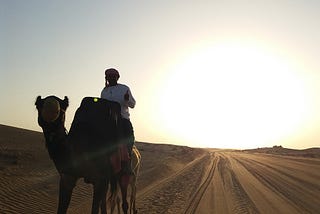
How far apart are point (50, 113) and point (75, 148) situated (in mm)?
1161

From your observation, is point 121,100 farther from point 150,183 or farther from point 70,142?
point 150,183

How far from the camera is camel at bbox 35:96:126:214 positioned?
747 cm

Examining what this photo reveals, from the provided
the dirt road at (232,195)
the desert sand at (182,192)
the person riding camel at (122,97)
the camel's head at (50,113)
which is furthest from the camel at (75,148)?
the dirt road at (232,195)

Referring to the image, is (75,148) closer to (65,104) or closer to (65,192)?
(65,192)

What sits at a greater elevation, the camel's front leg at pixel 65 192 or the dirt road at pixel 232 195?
the dirt road at pixel 232 195

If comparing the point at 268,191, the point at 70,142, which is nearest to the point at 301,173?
the point at 268,191

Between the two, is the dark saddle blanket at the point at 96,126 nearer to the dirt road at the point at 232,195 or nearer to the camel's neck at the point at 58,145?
the camel's neck at the point at 58,145

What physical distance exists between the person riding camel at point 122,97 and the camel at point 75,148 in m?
0.50

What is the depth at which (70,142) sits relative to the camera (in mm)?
8227

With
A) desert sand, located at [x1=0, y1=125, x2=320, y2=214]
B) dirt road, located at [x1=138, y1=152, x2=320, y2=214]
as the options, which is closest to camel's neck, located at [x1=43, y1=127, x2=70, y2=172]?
desert sand, located at [x1=0, y1=125, x2=320, y2=214]

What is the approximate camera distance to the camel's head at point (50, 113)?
7.38 m

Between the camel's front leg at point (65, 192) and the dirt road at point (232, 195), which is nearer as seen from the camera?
the camel's front leg at point (65, 192)

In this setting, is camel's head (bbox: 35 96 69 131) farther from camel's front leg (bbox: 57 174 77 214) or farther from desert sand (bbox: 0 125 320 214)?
desert sand (bbox: 0 125 320 214)

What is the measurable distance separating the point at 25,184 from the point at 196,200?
7076 millimetres
